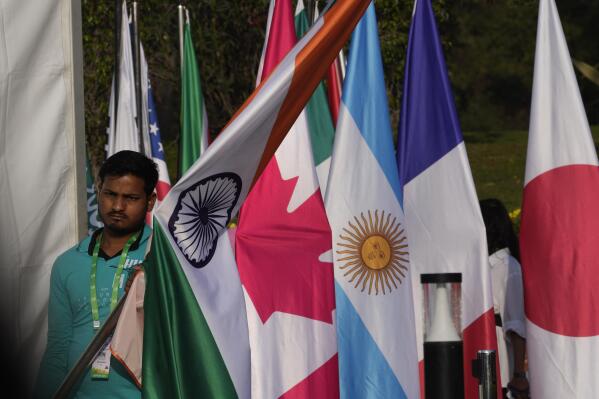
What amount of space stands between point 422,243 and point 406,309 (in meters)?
0.43

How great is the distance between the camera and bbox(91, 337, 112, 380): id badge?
3965 millimetres

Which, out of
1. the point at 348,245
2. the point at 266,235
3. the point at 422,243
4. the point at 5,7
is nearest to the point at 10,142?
the point at 5,7

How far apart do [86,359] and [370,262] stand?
219cm

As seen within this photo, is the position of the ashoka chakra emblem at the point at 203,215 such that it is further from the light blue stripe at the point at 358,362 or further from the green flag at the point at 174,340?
the light blue stripe at the point at 358,362

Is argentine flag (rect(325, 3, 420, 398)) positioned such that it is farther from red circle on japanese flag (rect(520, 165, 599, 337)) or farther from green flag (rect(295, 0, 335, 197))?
green flag (rect(295, 0, 335, 197))

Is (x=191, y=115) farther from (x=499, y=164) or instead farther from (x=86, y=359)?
(x=499, y=164)

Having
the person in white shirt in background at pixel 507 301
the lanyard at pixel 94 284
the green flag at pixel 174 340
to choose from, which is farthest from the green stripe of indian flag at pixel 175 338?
the person in white shirt in background at pixel 507 301

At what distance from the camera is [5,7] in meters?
3.91

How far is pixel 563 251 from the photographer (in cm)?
559

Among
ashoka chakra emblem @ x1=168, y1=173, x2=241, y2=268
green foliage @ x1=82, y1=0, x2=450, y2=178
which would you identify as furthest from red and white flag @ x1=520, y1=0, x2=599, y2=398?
green foliage @ x1=82, y1=0, x2=450, y2=178

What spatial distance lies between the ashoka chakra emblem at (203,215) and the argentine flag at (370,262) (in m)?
1.69

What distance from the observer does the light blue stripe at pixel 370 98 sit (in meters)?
6.02

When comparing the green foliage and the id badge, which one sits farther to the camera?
the green foliage

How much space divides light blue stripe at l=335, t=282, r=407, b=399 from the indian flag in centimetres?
155
